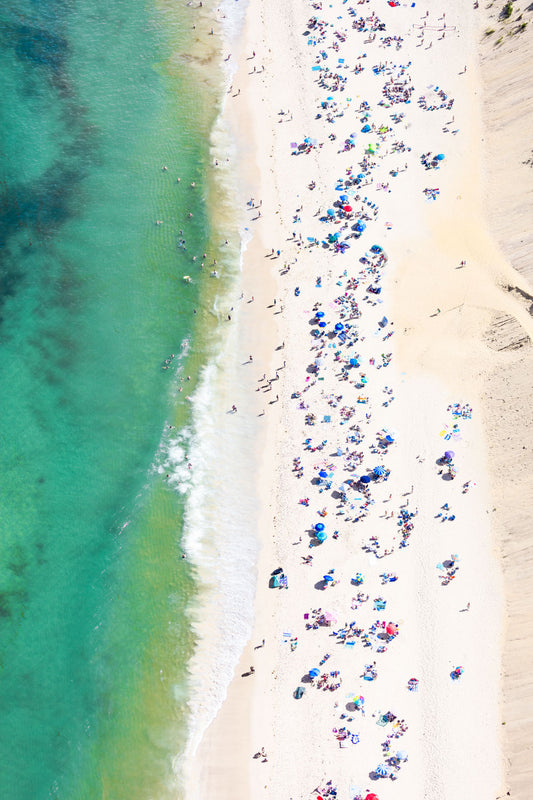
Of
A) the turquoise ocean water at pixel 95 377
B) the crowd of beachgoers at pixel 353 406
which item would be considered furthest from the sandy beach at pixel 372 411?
the turquoise ocean water at pixel 95 377

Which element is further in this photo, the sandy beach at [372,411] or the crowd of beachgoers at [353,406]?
the crowd of beachgoers at [353,406]

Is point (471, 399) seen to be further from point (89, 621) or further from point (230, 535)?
point (89, 621)

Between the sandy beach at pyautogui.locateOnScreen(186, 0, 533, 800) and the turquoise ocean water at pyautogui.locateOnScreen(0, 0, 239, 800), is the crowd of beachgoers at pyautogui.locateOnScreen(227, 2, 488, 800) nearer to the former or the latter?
the sandy beach at pyautogui.locateOnScreen(186, 0, 533, 800)

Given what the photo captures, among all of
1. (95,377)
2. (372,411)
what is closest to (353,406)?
(372,411)

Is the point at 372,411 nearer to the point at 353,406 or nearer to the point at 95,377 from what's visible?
the point at 353,406

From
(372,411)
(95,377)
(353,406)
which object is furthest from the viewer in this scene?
(95,377)

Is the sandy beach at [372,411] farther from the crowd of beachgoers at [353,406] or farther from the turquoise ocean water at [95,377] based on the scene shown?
the turquoise ocean water at [95,377]

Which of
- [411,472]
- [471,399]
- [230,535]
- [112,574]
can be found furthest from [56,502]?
[471,399]
